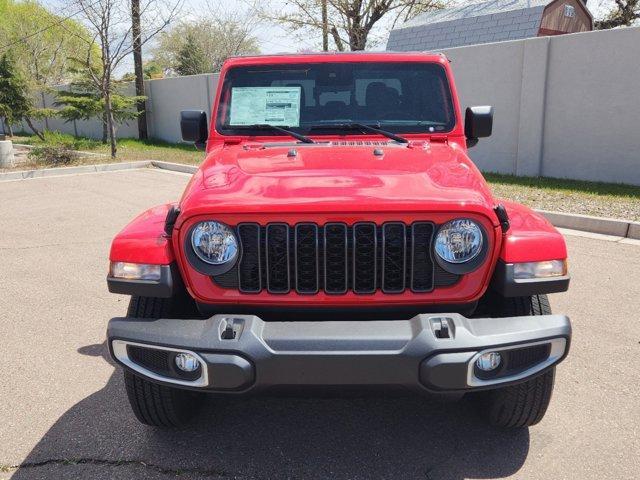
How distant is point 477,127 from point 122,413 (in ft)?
9.01

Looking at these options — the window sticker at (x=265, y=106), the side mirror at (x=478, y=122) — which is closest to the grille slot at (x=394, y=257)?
the window sticker at (x=265, y=106)

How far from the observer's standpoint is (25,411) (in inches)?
125

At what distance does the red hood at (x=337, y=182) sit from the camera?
2.38m

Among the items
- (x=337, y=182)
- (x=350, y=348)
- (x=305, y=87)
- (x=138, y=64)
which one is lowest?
(x=350, y=348)

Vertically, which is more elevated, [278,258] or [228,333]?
[278,258]

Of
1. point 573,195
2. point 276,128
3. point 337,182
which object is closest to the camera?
point 337,182

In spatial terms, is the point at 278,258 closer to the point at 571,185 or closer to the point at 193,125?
the point at 193,125

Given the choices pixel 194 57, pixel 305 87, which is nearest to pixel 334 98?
pixel 305 87

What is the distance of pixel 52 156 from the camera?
15.1 metres

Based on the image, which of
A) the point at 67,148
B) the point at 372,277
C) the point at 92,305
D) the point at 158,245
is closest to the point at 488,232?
the point at 372,277

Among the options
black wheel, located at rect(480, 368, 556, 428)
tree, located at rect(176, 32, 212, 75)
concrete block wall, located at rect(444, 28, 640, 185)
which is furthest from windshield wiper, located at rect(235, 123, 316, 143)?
tree, located at rect(176, 32, 212, 75)

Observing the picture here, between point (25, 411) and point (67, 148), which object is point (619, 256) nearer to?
point (25, 411)

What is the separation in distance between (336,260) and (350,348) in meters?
0.42

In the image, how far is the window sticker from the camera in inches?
144
